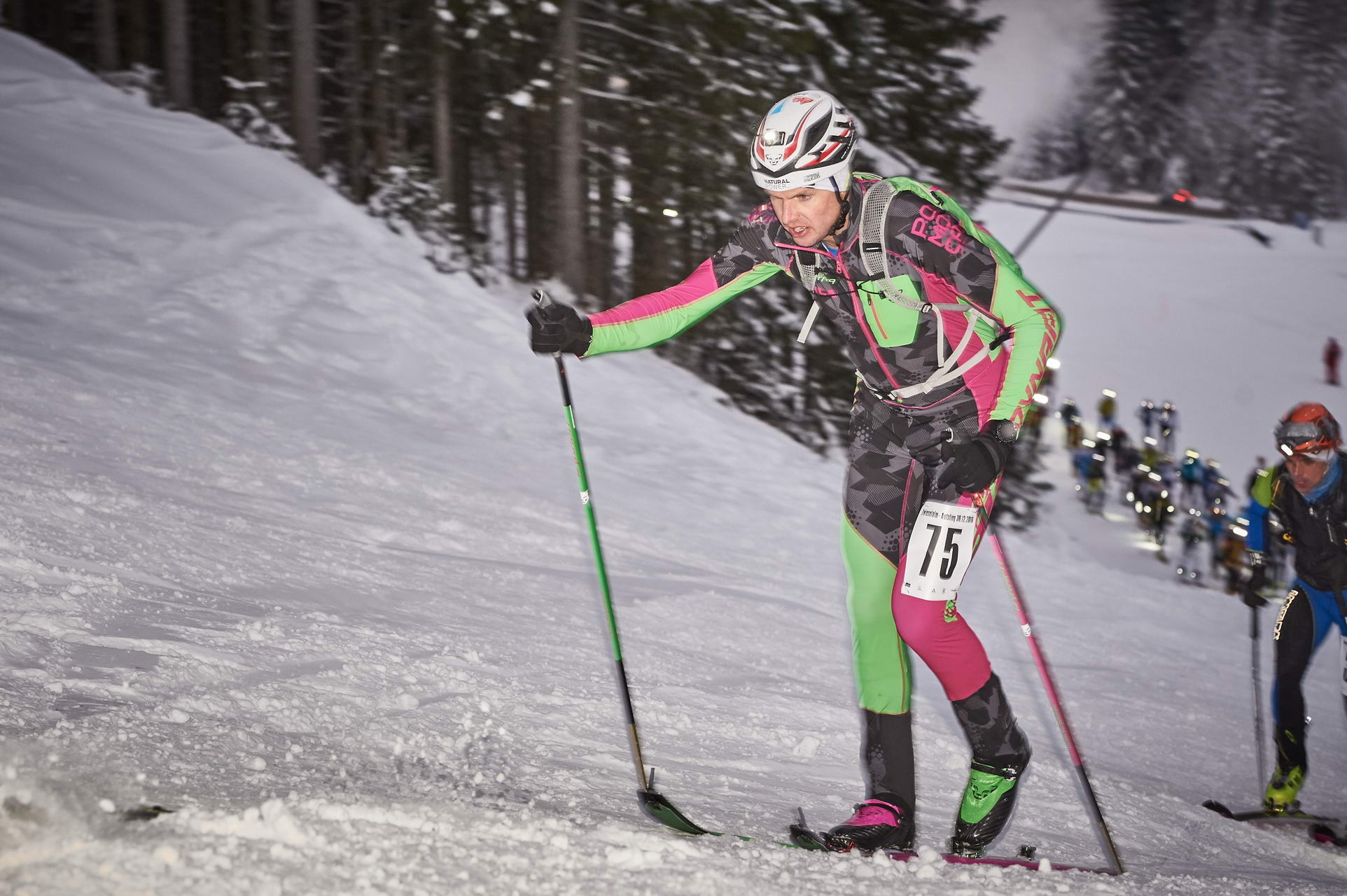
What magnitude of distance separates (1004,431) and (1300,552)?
3049mm

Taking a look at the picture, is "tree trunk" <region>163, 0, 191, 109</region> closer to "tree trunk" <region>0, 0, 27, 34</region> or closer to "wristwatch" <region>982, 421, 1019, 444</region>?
"tree trunk" <region>0, 0, 27, 34</region>

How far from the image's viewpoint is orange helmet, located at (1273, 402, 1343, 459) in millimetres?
4836

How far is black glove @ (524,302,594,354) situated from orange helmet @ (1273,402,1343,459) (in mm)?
3341

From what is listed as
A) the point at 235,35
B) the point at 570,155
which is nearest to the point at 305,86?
the point at 570,155

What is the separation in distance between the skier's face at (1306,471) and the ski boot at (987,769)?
2.65 meters

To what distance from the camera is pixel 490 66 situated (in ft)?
57.0

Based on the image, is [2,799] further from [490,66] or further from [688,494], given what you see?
[490,66]

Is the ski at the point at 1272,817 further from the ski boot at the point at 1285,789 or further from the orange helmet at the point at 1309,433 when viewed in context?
the orange helmet at the point at 1309,433

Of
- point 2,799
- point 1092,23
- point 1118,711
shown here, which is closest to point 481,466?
point 1118,711

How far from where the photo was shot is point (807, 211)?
2.96 meters

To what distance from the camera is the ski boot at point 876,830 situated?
9.71 feet

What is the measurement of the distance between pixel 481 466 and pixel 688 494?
1.72 meters

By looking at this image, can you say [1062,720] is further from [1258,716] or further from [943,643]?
[1258,716]

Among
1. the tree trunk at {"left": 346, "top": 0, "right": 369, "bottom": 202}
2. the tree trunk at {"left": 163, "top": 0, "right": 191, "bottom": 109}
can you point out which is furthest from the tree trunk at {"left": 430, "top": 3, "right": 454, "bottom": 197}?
the tree trunk at {"left": 163, "top": 0, "right": 191, "bottom": 109}
